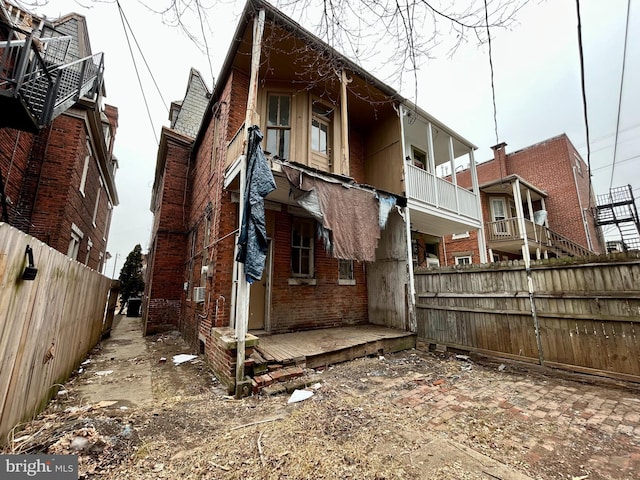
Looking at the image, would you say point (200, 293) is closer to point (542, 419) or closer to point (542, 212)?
point (542, 419)

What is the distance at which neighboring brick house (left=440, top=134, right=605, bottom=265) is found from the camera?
1397 cm

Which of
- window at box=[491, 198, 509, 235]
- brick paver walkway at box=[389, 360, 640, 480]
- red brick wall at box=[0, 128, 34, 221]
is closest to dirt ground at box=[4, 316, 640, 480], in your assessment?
brick paver walkway at box=[389, 360, 640, 480]

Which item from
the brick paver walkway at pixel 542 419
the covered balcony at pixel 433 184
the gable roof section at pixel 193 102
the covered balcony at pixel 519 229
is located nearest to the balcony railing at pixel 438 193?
the covered balcony at pixel 433 184

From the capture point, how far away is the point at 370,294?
8555 millimetres

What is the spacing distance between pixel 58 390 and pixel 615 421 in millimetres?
7614

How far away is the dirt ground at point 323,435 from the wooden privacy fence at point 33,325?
291 millimetres

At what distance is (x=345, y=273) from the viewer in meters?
8.25

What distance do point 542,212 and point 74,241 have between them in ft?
75.3

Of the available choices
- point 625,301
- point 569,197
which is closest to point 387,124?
point 625,301

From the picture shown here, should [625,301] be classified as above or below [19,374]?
above

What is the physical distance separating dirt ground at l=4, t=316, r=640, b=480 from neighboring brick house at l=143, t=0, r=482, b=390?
1671 mm

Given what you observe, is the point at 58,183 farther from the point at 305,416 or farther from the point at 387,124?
the point at 387,124

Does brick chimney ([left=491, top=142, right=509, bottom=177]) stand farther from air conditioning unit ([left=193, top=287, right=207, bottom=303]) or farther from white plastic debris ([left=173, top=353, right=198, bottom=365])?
white plastic debris ([left=173, top=353, right=198, bottom=365])

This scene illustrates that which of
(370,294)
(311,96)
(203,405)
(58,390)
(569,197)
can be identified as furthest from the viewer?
(569,197)
